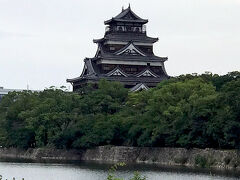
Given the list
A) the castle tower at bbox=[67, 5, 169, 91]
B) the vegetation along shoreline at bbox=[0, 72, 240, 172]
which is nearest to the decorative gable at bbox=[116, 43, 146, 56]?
the castle tower at bbox=[67, 5, 169, 91]

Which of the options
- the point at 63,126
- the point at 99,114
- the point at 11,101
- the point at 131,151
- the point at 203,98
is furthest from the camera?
the point at 11,101

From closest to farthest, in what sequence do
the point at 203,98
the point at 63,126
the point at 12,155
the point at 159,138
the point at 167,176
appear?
the point at 167,176
the point at 203,98
the point at 159,138
the point at 63,126
the point at 12,155

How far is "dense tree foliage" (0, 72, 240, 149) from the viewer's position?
45.8m

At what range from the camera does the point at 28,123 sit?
210ft

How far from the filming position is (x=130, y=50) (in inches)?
3076

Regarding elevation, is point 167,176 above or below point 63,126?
below

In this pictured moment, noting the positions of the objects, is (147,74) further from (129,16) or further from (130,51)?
(129,16)

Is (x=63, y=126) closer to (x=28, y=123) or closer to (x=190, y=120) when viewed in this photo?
(x=28, y=123)

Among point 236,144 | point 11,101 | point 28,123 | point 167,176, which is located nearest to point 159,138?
point 236,144

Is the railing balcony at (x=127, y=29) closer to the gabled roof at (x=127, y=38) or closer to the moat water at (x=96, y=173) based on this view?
the gabled roof at (x=127, y=38)

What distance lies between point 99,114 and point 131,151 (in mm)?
5581

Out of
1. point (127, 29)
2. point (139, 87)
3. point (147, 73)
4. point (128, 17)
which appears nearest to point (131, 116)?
point (139, 87)

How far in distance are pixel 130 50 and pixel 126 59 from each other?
5.40ft

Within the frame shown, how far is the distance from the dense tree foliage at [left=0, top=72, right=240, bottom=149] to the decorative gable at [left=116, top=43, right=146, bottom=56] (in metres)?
10.7
